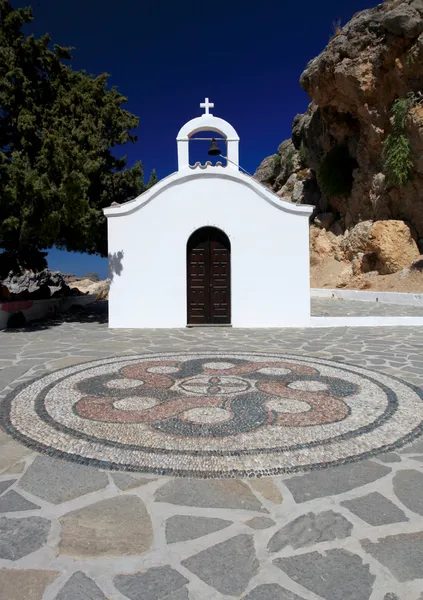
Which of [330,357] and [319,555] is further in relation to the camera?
[330,357]

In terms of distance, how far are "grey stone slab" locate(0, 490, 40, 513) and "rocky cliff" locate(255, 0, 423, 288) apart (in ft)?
76.2

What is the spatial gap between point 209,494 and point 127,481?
584 mm

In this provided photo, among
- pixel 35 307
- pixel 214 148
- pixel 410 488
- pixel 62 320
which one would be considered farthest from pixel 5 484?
pixel 35 307

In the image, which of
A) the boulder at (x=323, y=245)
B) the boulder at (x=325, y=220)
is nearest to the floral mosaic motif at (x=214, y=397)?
the boulder at (x=323, y=245)

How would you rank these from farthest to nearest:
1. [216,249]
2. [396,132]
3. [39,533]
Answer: [396,132], [216,249], [39,533]

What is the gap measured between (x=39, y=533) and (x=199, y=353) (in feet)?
16.6

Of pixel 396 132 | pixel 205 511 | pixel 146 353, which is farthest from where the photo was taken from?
pixel 396 132

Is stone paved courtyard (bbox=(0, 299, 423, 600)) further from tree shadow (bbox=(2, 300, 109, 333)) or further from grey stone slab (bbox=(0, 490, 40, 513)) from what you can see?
tree shadow (bbox=(2, 300, 109, 333))

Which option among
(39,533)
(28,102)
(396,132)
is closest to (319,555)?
(39,533)

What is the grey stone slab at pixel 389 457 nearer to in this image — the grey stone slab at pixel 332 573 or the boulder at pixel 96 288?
the grey stone slab at pixel 332 573

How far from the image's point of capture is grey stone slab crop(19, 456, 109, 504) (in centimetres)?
263

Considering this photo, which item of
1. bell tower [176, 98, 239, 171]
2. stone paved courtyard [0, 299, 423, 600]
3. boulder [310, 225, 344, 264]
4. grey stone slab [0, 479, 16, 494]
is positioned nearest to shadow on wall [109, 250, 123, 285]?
bell tower [176, 98, 239, 171]

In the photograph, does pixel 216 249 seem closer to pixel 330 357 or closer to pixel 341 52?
pixel 330 357

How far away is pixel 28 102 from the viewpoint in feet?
38.5
